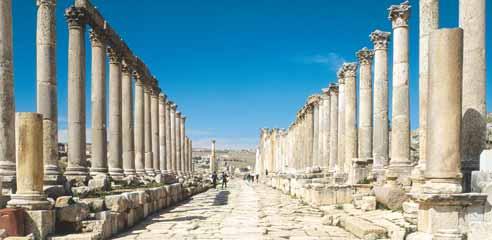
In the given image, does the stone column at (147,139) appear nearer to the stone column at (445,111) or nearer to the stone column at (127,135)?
the stone column at (127,135)

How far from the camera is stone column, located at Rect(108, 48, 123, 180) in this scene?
2189 cm

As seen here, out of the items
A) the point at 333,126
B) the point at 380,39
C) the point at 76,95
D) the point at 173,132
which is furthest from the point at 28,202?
the point at 173,132

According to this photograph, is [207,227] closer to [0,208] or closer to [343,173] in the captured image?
[0,208]

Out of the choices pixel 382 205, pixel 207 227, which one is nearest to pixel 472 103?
pixel 382 205

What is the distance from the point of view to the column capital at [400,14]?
1745cm

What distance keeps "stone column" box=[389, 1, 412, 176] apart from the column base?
1070 centimetres

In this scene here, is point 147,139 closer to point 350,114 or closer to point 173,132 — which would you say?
point 350,114

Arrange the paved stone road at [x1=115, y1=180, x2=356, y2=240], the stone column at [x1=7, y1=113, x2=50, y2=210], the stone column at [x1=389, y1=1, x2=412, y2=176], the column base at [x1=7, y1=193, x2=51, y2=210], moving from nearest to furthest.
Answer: the column base at [x1=7, y1=193, x2=51, y2=210] < the stone column at [x1=7, y1=113, x2=50, y2=210] < the paved stone road at [x1=115, y1=180, x2=356, y2=240] < the stone column at [x1=389, y1=1, x2=412, y2=176]

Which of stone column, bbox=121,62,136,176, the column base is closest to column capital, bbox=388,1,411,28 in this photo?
the column base

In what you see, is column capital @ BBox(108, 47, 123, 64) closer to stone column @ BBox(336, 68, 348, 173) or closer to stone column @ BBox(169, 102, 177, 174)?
stone column @ BBox(336, 68, 348, 173)

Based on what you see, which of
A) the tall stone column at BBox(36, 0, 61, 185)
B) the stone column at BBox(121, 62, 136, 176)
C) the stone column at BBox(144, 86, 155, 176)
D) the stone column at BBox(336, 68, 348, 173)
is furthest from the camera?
the stone column at BBox(144, 86, 155, 176)

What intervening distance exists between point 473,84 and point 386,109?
32.2 feet

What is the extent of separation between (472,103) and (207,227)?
686 cm

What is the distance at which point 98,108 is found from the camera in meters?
19.9
